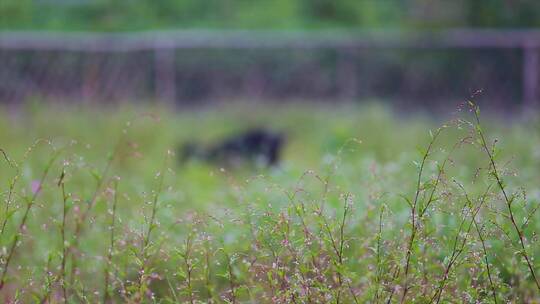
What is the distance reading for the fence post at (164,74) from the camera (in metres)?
12.0

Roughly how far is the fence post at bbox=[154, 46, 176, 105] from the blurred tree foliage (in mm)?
2064

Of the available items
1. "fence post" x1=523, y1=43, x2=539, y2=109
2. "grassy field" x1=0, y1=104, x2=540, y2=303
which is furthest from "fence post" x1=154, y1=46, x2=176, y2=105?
"fence post" x1=523, y1=43, x2=539, y2=109

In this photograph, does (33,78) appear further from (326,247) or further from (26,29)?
(326,247)

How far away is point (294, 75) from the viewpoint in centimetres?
1261

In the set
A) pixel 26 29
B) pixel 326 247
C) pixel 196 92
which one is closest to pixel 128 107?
pixel 196 92

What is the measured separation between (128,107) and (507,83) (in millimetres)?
5670

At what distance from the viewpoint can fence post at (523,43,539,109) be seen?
11.5m

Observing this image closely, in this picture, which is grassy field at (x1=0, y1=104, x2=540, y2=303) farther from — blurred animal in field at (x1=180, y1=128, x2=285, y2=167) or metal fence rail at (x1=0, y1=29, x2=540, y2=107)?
metal fence rail at (x1=0, y1=29, x2=540, y2=107)

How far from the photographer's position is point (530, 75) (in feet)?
37.8

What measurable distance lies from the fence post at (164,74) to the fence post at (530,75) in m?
4.97

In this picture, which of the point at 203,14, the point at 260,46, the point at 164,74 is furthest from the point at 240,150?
the point at 203,14

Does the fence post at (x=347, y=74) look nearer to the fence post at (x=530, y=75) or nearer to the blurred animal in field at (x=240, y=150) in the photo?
the fence post at (x=530, y=75)

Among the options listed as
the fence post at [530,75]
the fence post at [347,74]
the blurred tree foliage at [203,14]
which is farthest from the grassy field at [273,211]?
the blurred tree foliage at [203,14]

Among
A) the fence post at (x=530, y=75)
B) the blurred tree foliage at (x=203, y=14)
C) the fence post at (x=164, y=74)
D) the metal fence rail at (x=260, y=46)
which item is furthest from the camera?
the blurred tree foliage at (x=203, y=14)
